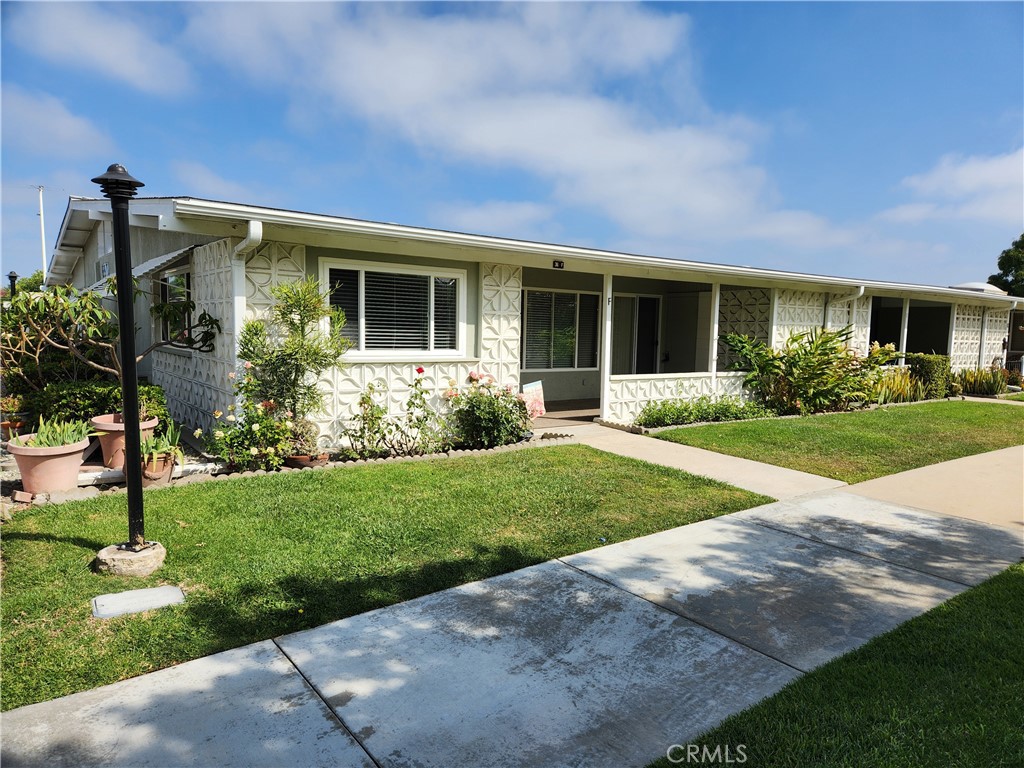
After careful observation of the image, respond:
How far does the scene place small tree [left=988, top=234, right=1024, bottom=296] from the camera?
105 ft

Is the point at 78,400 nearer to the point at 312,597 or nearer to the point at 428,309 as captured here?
the point at 428,309

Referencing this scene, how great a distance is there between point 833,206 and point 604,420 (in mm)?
14333

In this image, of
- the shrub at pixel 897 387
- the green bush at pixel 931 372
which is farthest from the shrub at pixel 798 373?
the green bush at pixel 931 372

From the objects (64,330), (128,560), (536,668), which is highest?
(64,330)

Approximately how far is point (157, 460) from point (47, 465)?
912 mm

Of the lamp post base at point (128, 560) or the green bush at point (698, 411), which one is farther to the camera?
the green bush at point (698, 411)

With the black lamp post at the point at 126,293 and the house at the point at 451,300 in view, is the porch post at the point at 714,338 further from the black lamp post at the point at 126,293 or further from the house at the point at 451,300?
the black lamp post at the point at 126,293

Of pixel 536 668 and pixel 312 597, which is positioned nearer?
pixel 536 668

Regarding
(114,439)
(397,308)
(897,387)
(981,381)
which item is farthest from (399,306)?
(981,381)

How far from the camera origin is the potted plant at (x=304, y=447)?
288 inches

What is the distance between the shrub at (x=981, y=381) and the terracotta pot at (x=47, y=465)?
19686mm

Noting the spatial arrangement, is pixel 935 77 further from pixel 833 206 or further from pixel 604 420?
pixel 833 206

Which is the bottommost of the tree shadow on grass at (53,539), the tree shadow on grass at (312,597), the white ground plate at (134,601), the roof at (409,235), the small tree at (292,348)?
the tree shadow on grass at (312,597)

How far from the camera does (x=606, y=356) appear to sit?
1080cm
